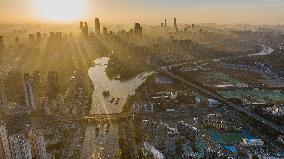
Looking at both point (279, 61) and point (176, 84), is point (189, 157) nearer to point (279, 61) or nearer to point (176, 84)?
point (176, 84)

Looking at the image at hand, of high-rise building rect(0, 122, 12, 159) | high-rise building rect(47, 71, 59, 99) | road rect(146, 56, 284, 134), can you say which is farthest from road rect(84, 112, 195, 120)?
high-rise building rect(0, 122, 12, 159)

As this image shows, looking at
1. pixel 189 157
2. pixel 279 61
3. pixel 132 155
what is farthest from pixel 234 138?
pixel 279 61

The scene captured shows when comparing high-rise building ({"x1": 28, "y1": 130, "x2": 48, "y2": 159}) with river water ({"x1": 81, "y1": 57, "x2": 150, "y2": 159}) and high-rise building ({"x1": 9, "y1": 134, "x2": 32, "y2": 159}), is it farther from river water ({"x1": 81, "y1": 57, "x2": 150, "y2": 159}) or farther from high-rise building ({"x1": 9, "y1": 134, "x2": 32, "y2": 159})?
river water ({"x1": 81, "y1": 57, "x2": 150, "y2": 159})

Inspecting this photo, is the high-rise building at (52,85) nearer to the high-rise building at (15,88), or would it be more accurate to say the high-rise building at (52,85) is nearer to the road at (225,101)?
the high-rise building at (15,88)

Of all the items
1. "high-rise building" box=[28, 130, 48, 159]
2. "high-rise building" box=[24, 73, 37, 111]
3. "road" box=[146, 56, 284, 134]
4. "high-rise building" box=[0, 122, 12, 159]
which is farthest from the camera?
"high-rise building" box=[24, 73, 37, 111]

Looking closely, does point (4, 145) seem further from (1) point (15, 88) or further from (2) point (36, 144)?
(1) point (15, 88)

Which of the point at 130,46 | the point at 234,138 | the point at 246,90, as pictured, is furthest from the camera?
the point at 130,46
